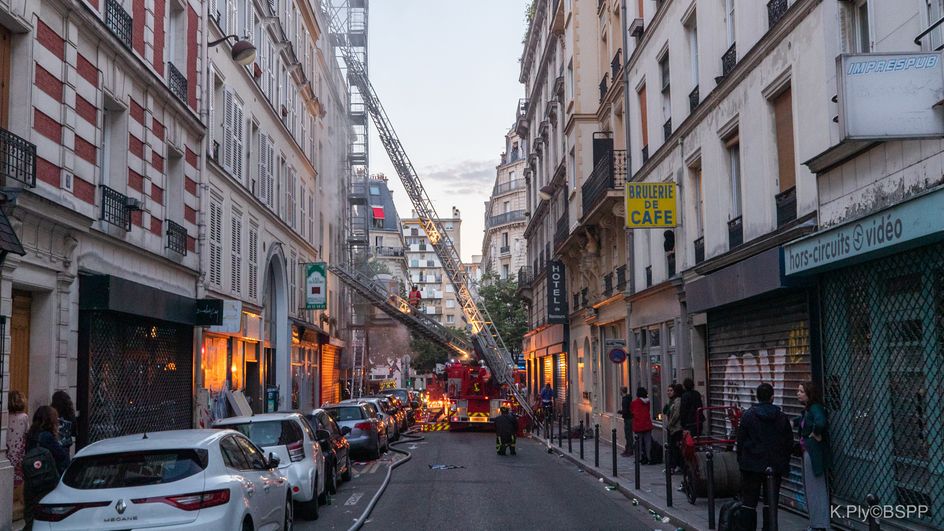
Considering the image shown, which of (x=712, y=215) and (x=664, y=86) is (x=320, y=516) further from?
(x=664, y=86)

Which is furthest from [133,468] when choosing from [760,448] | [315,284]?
[315,284]

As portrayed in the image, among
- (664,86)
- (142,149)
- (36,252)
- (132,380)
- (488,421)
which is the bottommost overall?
(488,421)

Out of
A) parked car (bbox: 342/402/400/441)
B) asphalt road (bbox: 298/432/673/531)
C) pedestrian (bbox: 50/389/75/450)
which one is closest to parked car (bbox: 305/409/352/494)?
asphalt road (bbox: 298/432/673/531)

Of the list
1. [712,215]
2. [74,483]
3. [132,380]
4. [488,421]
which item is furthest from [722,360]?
[488,421]

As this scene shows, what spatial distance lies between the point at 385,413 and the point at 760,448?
61.6 feet

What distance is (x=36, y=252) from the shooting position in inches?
499

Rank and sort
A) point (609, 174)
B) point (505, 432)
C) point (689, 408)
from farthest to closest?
1. point (609, 174)
2. point (505, 432)
3. point (689, 408)

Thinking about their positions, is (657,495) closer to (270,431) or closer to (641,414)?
(641,414)

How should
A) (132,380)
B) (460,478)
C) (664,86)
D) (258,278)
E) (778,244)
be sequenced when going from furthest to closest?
1. (258,278)
2. (664,86)
3. (460,478)
4. (132,380)
5. (778,244)

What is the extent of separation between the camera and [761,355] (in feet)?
48.4

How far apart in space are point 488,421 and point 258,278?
1219 centimetres

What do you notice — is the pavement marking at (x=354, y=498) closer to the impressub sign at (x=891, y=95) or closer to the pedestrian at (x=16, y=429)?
the pedestrian at (x=16, y=429)

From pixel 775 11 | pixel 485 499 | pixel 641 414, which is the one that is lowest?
pixel 485 499

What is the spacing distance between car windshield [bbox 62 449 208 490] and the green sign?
1025 inches
